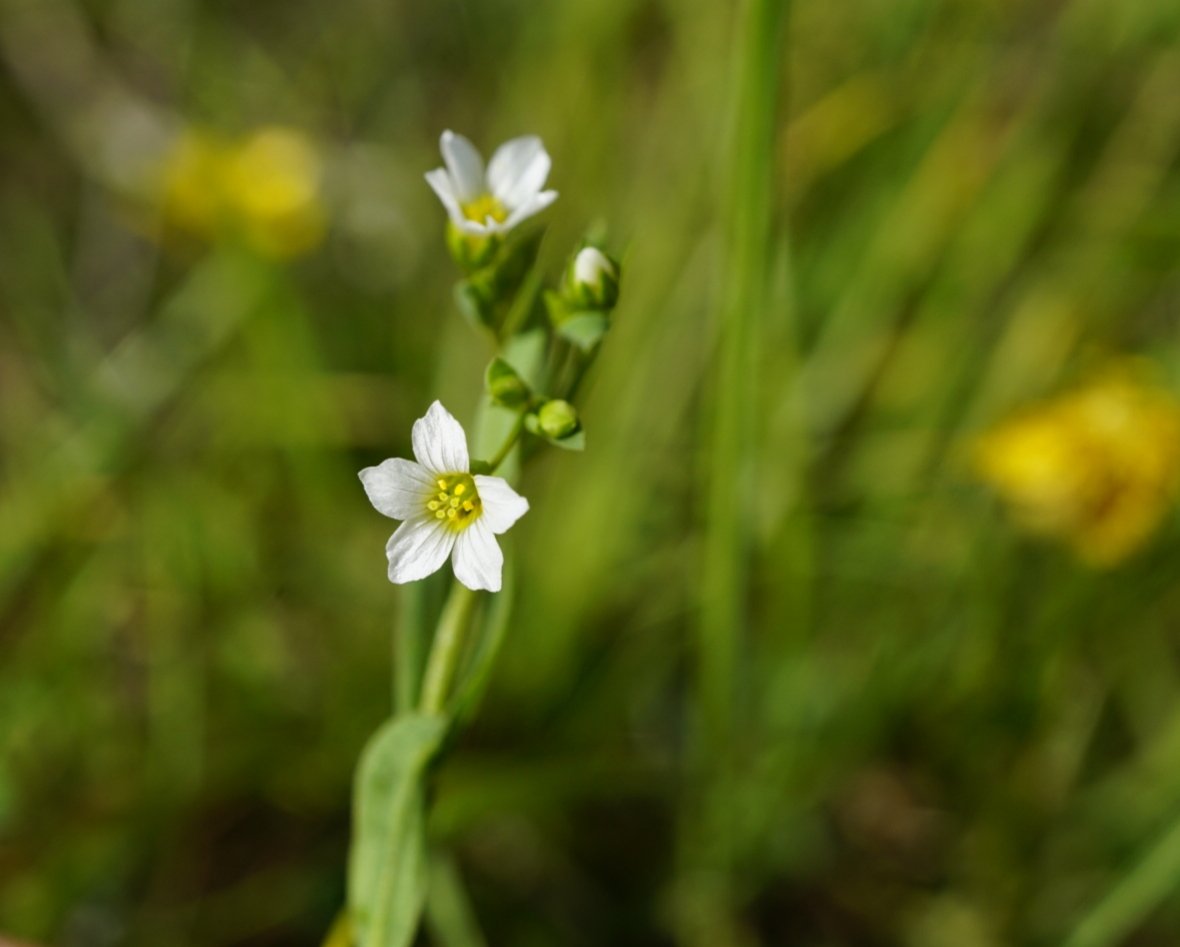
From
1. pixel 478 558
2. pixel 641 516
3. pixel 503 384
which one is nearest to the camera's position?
pixel 478 558

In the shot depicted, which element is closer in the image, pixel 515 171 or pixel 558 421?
pixel 558 421

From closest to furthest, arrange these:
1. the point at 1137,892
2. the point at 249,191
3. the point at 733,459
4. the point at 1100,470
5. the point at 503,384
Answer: the point at 503,384
the point at 733,459
the point at 1137,892
the point at 1100,470
the point at 249,191

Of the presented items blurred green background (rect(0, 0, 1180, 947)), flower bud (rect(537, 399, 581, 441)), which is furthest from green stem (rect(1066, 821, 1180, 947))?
flower bud (rect(537, 399, 581, 441))

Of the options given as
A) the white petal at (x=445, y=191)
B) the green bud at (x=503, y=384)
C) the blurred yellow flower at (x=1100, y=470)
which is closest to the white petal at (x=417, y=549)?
the green bud at (x=503, y=384)

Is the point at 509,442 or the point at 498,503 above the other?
the point at 509,442

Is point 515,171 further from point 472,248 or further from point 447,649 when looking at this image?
point 447,649

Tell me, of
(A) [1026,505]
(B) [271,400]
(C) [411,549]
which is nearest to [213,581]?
(B) [271,400]

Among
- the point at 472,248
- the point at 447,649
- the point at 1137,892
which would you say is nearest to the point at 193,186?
the point at 472,248

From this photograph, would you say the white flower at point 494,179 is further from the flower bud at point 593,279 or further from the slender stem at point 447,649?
the slender stem at point 447,649
